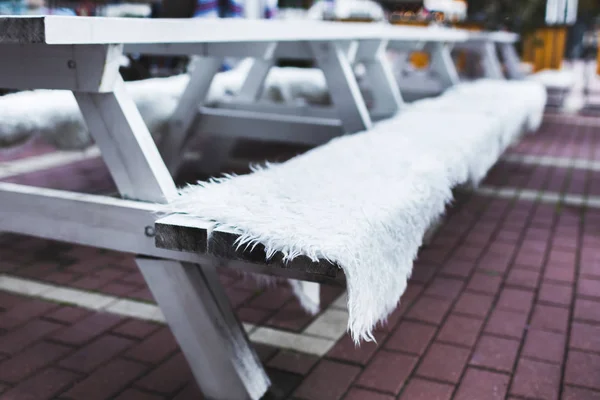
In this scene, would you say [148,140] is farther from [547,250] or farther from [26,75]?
[547,250]

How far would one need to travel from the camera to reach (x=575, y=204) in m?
3.62

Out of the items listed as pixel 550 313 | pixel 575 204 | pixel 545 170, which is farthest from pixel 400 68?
pixel 550 313

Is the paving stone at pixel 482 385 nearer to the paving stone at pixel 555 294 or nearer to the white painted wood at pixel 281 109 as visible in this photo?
the paving stone at pixel 555 294

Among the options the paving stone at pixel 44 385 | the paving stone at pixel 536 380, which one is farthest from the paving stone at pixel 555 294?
the paving stone at pixel 44 385

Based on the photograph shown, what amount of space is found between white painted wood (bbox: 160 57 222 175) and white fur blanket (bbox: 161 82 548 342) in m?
0.92

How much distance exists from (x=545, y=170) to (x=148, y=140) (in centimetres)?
356

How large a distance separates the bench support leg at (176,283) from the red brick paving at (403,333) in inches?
6.7

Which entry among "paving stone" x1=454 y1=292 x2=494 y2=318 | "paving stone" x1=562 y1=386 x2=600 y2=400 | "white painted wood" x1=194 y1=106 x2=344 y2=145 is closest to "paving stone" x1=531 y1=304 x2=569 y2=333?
"paving stone" x1=454 y1=292 x2=494 y2=318

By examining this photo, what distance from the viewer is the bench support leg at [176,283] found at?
1.50 meters

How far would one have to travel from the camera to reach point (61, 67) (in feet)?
4.87

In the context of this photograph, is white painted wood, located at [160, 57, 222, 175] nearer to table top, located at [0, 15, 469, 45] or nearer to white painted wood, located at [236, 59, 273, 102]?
white painted wood, located at [236, 59, 273, 102]

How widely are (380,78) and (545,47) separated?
5.93 meters

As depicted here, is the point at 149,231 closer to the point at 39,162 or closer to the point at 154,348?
the point at 154,348

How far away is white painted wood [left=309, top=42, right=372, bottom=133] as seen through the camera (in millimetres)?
2520
